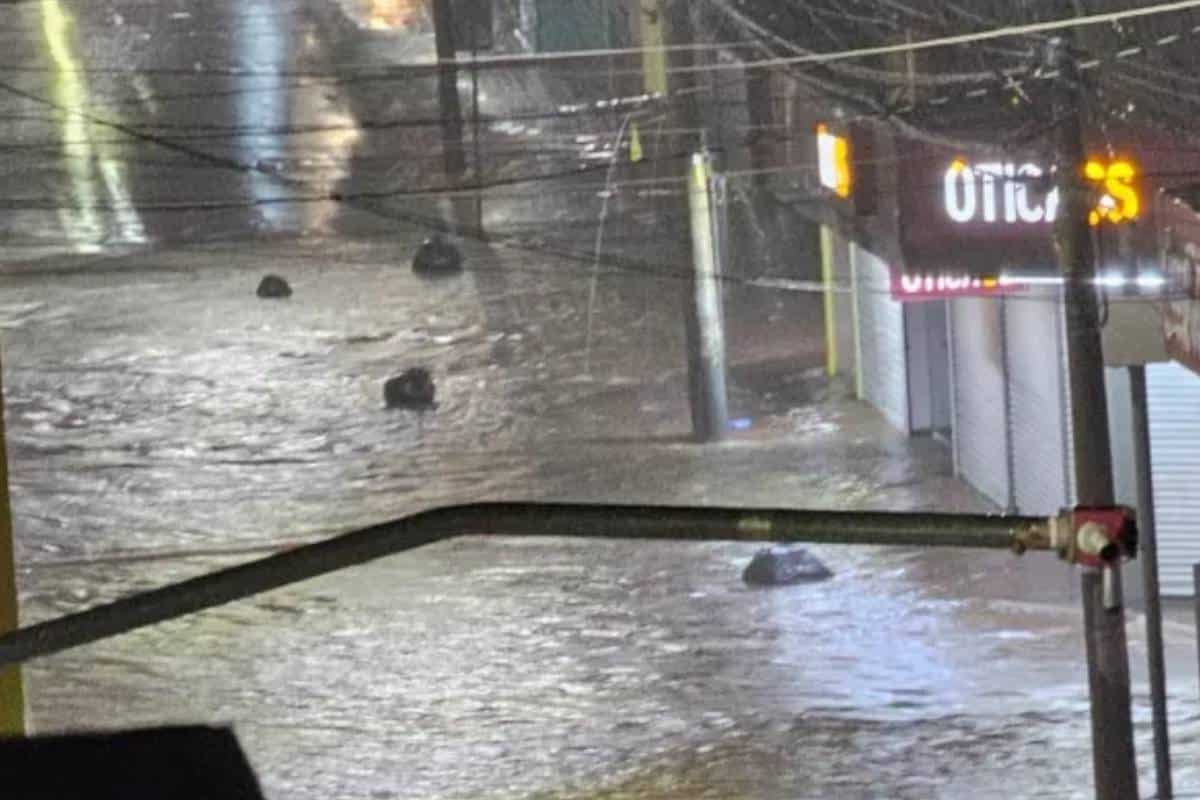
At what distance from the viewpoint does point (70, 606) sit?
18.6m

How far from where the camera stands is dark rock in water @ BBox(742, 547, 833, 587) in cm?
1888

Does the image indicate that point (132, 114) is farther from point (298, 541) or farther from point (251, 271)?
point (298, 541)

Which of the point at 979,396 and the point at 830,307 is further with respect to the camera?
the point at 830,307

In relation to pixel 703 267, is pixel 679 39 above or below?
above

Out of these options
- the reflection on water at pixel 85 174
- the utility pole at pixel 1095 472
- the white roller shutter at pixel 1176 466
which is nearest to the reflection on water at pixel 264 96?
the reflection on water at pixel 85 174

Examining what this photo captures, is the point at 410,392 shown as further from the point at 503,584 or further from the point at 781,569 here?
the point at 781,569

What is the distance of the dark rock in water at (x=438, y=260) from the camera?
32.5 meters

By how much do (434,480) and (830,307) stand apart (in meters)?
6.85

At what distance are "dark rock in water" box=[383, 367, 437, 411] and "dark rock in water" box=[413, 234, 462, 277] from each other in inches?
262

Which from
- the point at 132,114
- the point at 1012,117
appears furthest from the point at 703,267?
the point at 132,114

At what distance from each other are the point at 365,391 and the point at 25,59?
51.0 ft

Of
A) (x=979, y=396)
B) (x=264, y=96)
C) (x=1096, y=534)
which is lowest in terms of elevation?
(x=979, y=396)

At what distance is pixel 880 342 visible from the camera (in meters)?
25.1

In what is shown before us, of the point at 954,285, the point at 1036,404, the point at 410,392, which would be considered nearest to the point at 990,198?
the point at 954,285
